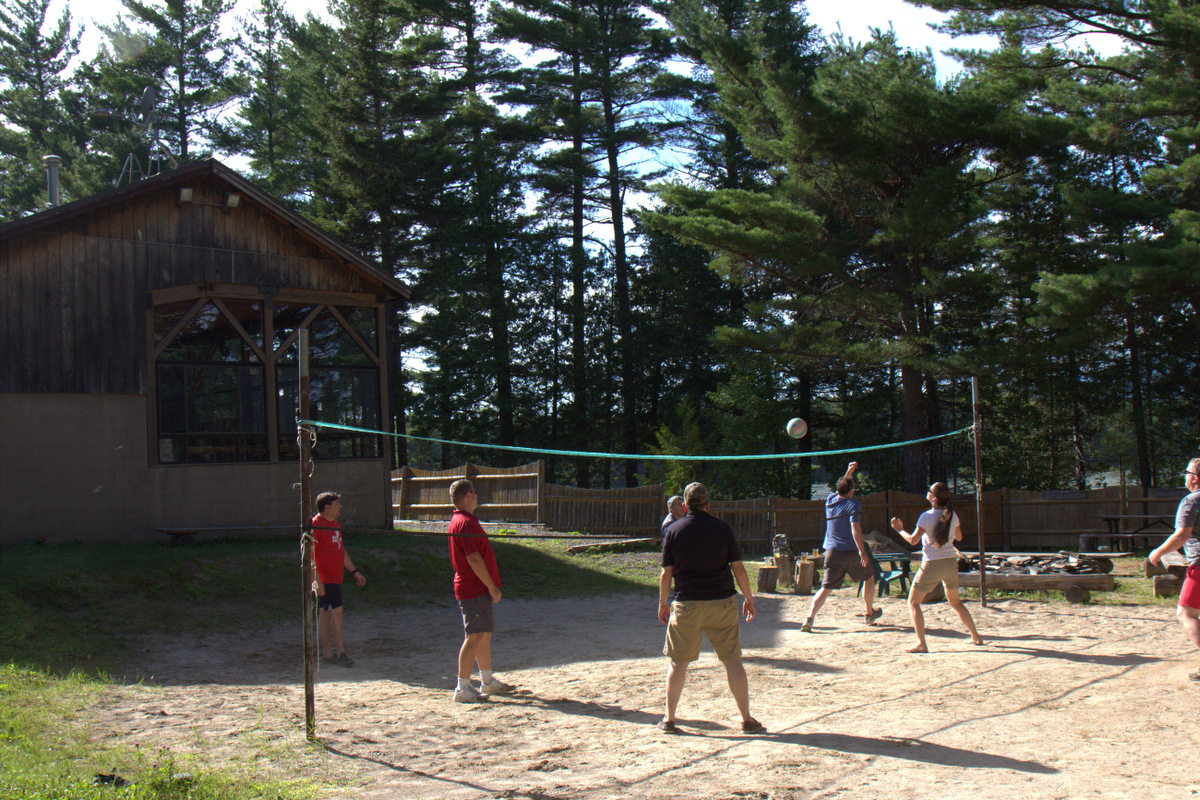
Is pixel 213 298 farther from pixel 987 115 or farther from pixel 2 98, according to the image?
pixel 2 98

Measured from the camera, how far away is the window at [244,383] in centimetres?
1462

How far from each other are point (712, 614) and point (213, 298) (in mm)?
11595

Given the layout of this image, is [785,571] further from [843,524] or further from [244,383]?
[244,383]

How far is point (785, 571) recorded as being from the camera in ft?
46.4

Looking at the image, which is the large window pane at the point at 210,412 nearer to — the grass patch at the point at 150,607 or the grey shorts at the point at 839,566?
the grass patch at the point at 150,607

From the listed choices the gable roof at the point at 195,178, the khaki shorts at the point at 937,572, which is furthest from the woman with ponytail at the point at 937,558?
the gable roof at the point at 195,178

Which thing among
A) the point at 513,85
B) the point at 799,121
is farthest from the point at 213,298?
the point at 513,85

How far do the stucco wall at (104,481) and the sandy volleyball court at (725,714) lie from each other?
15.6 ft

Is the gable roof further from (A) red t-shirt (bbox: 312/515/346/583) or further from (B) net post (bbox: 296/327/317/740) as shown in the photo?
(B) net post (bbox: 296/327/317/740)

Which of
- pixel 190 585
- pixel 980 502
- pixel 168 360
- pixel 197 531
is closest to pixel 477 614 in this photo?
pixel 190 585

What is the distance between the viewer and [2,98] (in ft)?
121

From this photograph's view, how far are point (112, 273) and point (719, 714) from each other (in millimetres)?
12031

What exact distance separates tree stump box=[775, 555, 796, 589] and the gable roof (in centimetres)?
808

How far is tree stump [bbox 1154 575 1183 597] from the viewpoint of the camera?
38.0 feet
